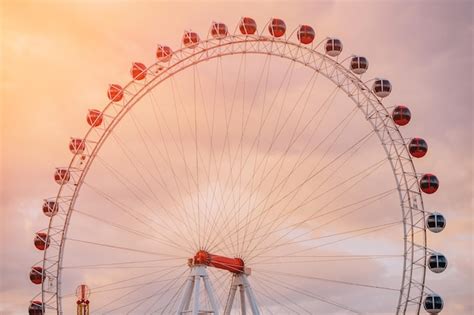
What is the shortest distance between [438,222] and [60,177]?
65.9 feet

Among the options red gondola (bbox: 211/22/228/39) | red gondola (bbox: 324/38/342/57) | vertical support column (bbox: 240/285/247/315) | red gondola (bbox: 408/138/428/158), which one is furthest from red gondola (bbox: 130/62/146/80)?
red gondola (bbox: 408/138/428/158)

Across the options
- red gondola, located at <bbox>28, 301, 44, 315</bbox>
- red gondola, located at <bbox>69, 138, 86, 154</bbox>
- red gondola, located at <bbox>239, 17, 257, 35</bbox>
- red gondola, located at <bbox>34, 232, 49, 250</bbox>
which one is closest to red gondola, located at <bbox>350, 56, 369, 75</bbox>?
red gondola, located at <bbox>239, 17, 257, 35</bbox>

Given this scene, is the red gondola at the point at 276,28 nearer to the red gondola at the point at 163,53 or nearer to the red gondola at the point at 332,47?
the red gondola at the point at 332,47

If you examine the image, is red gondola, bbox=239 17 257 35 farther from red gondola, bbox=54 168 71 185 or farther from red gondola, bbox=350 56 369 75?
red gondola, bbox=54 168 71 185

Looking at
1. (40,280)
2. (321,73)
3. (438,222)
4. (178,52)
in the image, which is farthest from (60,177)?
(438,222)

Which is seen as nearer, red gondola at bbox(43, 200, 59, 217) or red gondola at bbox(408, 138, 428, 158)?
red gondola at bbox(408, 138, 428, 158)

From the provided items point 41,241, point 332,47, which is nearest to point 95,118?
point 41,241

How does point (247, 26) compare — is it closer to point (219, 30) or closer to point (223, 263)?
point (219, 30)

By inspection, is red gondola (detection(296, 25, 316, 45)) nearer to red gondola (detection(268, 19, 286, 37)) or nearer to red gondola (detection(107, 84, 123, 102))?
red gondola (detection(268, 19, 286, 37))

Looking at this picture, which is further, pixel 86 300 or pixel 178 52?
pixel 86 300

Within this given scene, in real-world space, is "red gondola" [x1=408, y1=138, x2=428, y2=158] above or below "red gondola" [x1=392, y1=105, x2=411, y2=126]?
below

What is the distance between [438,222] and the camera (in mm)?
53531

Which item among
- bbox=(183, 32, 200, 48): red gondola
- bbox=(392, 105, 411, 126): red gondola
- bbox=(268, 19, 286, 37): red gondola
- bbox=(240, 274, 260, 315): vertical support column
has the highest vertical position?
bbox=(183, 32, 200, 48): red gondola

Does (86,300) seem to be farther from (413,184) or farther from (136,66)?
(413,184)
